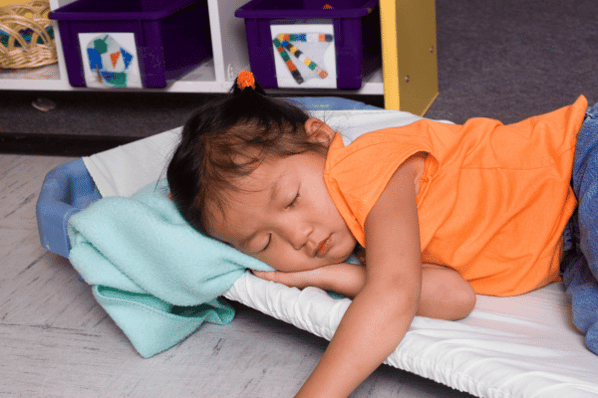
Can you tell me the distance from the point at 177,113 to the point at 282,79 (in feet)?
1.92

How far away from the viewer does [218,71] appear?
1444 mm

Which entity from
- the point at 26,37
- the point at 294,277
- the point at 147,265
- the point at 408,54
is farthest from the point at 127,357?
the point at 26,37

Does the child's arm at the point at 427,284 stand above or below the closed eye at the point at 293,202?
below

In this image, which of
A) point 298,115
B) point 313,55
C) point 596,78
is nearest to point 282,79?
point 313,55

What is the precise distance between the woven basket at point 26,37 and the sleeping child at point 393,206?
97cm

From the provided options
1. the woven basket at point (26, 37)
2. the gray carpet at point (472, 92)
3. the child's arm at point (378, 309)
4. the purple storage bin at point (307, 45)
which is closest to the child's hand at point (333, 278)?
the child's arm at point (378, 309)

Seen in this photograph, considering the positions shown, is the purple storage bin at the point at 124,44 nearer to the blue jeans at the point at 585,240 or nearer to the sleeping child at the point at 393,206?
the sleeping child at the point at 393,206

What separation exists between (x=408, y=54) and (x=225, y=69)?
43 cm

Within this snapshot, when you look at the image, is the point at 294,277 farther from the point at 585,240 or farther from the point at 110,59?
the point at 110,59

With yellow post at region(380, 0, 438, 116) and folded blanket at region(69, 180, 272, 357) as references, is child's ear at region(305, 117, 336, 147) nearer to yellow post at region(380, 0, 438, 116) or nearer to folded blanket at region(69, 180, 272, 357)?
folded blanket at region(69, 180, 272, 357)

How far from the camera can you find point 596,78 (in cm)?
175

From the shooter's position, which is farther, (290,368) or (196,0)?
(196,0)

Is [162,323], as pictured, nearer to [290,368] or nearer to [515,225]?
[290,368]

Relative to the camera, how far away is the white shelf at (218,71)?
1391 mm
